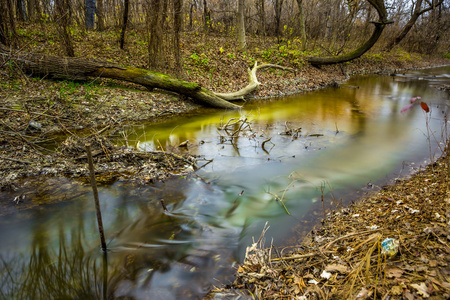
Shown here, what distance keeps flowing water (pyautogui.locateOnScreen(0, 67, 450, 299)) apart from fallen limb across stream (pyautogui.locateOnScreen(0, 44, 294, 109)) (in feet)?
7.45

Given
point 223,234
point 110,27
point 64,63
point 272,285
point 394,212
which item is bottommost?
point 223,234

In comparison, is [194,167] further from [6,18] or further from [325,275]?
[6,18]

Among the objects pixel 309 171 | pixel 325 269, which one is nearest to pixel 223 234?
pixel 325 269

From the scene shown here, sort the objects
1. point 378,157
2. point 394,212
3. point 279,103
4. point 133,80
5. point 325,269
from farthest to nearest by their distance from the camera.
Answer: point 279,103 < point 133,80 < point 378,157 < point 394,212 < point 325,269

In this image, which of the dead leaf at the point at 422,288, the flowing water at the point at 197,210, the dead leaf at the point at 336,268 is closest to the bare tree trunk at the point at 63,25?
the flowing water at the point at 197,210

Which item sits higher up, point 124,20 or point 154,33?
point 124,20

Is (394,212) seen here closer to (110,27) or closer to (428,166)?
(428,166)

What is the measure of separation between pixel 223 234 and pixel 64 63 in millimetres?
10311

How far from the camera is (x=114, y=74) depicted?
1141 centimetres

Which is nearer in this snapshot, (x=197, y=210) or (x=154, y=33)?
(x=197, y=210)

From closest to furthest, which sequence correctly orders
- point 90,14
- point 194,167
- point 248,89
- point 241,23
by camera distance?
point 194,167
point 248,89
point 241,23
point 90,14

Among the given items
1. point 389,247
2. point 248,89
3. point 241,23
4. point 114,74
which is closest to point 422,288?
point 389,247

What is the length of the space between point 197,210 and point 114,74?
881cm

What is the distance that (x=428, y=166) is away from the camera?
645cm
